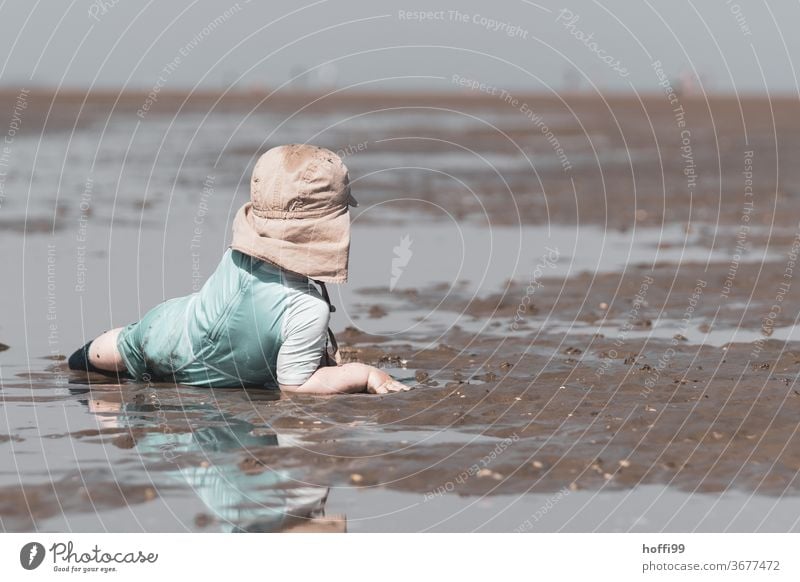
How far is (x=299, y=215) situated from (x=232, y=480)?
218 cm

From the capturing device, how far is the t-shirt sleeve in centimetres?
862

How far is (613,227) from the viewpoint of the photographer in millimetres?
19625

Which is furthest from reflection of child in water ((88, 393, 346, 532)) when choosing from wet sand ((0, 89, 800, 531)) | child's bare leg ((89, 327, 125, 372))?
child's bare leg ((89, 327, 125, 372))

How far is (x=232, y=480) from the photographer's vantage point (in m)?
6.94

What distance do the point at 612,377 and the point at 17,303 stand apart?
230 inches

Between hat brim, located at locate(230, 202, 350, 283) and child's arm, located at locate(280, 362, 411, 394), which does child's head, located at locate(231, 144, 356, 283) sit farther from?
child's arm, located at locate(280, 362, 411, 394)

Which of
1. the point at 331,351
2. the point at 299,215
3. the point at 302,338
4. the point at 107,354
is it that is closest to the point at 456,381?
the point at 331,351

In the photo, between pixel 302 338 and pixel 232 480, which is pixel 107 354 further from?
pixel 232 480

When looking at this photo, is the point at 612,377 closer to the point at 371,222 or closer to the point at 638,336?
the point at 638,336

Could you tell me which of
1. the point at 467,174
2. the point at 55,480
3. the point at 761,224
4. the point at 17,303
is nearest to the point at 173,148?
the point at 467,174

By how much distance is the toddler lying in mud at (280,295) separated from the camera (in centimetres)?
856

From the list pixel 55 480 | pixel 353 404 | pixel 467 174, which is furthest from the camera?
pixel 467 174
